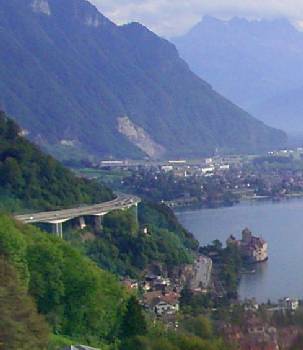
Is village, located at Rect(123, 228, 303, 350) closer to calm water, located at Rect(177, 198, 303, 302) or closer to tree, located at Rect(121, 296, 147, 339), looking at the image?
calm water, located at Rect(177, 198, 303, 302)

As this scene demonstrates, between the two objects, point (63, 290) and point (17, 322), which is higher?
point (63, 290)

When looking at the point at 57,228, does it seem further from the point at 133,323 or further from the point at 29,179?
the point at 133,323

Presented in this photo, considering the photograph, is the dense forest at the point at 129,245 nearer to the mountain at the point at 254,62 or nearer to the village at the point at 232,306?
the village at the point at 232,306

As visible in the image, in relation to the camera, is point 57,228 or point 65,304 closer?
point 65,304

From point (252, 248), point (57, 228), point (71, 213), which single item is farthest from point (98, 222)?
point (252, 248)

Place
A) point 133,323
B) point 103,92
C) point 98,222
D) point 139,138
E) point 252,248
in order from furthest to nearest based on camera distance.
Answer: point 103,92 < point 139,138 < point 252,248 < point 98,222 < point 133,323

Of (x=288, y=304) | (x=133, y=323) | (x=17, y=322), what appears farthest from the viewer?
(x=288, y=304)

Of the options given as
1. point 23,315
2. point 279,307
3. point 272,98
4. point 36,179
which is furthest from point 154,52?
point 23,315
